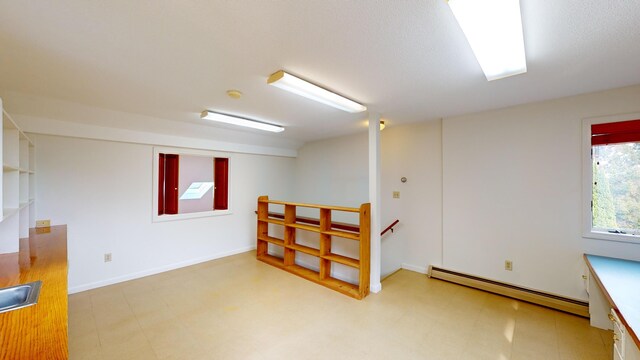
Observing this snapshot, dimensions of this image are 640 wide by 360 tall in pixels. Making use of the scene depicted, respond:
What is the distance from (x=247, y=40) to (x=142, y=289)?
334 centimetres

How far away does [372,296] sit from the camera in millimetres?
2965

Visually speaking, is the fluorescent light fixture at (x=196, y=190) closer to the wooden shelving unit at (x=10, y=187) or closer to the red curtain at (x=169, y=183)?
the red curtain at (x=169, y=183)

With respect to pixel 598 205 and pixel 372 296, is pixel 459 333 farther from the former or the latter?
pixel 598 205

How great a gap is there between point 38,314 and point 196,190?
199 inches

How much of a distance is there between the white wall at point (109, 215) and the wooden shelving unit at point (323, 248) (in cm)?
94

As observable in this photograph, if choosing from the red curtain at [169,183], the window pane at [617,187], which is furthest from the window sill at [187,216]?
the window pane at [617,187]

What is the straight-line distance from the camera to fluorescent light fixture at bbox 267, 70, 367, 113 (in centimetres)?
198

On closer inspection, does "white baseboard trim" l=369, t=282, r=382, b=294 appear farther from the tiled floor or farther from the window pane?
the window pane

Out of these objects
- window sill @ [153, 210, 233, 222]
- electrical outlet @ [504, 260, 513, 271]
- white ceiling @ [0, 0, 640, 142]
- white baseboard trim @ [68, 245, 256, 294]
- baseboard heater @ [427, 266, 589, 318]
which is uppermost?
white ceiling @ [0, 0, 640, 142]

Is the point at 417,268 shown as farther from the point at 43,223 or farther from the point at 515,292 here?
→ the point at 43,223

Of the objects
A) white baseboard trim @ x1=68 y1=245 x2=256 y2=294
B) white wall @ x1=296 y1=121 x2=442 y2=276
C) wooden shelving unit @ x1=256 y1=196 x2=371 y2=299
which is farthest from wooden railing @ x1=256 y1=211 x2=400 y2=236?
white baseboard trim @ x1=68 y1=245 x2=256 y2=294

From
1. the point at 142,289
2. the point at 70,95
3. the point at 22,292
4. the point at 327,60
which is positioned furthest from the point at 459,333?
the point at 70,95

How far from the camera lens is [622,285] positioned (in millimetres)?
1793

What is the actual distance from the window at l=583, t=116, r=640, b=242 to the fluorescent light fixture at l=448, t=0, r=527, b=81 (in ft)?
4.89
